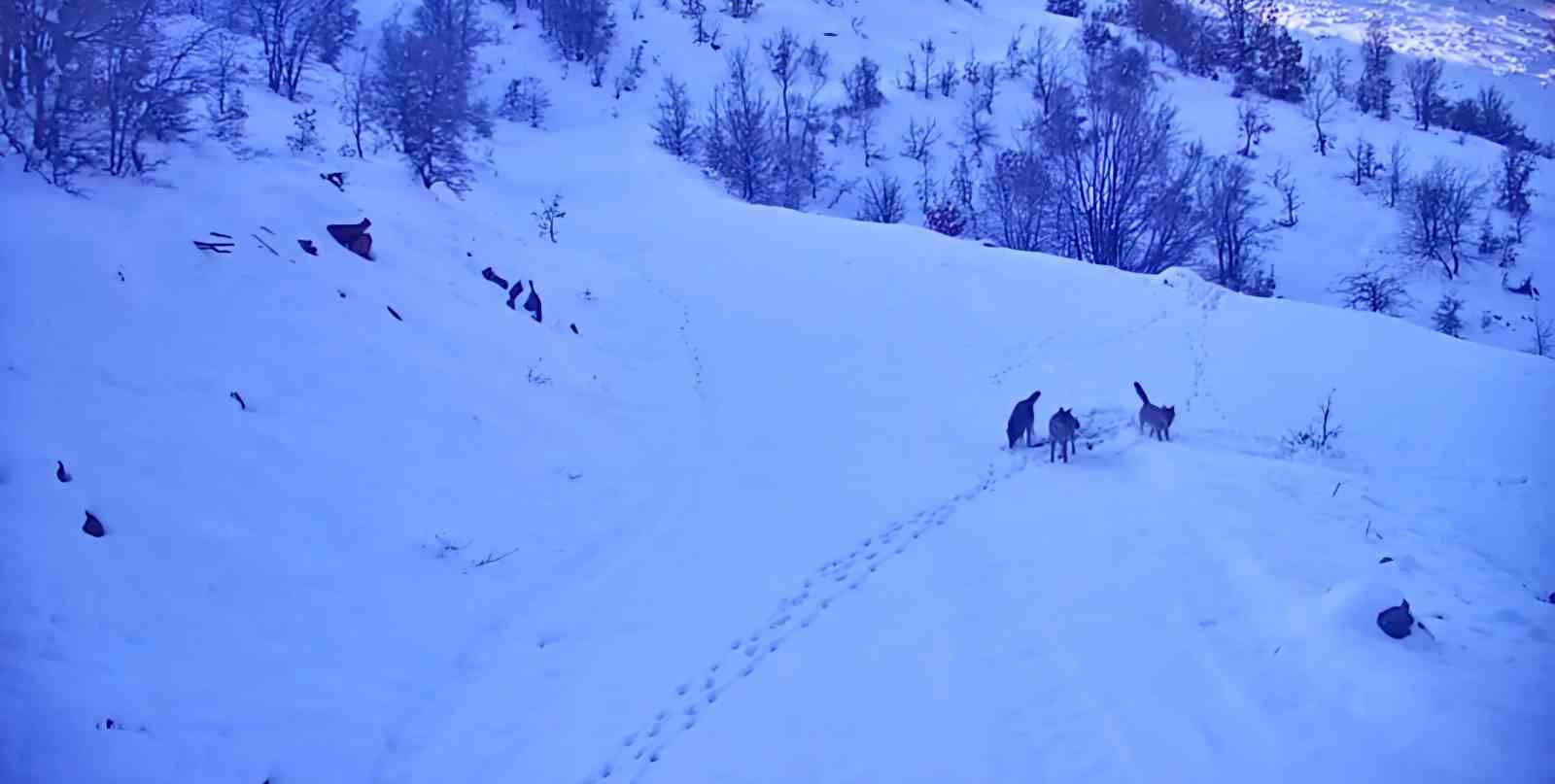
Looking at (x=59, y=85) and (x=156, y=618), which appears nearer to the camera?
(x=156, y=618)

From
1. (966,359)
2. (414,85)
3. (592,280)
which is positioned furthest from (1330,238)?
(414,85)

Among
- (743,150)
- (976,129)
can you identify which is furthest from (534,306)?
(976,129)

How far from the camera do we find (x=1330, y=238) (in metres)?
33.3

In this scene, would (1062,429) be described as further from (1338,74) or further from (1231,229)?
(1338,74)

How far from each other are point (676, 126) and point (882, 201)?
379 inches

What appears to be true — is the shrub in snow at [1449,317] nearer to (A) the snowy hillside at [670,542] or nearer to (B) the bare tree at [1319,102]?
(A) the snowy hillside at [670,542]

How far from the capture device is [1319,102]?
141 feet

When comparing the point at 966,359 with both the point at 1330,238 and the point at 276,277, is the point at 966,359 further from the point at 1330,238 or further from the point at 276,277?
the point at 1330,238

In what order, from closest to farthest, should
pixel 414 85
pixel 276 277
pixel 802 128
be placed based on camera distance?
pixel 276 277 → pixel 414 85 → pixel 802 128

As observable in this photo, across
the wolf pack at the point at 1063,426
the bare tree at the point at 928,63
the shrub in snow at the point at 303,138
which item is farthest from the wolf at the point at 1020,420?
the bare tree at the point at 928,63

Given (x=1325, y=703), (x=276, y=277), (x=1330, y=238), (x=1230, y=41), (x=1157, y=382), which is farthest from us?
(x=1230, y=41)

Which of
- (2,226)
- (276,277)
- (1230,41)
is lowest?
(276,277)

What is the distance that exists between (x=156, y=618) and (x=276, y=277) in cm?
500

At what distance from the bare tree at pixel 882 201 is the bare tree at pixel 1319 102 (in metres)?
18.7
